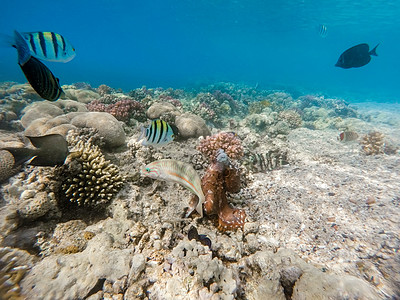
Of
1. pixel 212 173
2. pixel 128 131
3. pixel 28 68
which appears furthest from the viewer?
pixel 128 131

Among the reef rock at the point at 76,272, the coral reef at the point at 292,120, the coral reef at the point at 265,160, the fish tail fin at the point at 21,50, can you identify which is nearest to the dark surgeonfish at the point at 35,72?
the fish tail fin at the point at 21,50

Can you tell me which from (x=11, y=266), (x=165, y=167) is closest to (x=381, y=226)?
(x=165, y=167)

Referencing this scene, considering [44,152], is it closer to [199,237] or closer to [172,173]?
[172,173]

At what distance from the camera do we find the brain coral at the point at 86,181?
3.07 m

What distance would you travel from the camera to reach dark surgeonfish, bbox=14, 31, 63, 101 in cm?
188

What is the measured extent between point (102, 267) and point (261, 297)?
1997 millimetres

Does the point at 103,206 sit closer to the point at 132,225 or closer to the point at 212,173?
the point at 132,225

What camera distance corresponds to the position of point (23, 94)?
9430mm

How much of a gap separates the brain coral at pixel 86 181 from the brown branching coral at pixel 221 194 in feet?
5.99

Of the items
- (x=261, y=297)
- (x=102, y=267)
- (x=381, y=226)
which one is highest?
(x=381, y=226)

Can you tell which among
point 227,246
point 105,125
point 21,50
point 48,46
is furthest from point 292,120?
point 21,50

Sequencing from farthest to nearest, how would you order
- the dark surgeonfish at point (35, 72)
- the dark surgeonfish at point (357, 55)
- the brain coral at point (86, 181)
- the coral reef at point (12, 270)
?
the dark surgeonfish at point (357, 55) → the brain coral at point (86, 181) → the dark surgeonfish at point (35, 72) → the coral reef at point (12, 270)

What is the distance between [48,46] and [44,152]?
1.67m

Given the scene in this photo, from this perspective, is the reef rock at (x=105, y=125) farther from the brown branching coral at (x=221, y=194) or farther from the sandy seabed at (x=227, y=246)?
the brown branching coral at (x=221, y=194)
